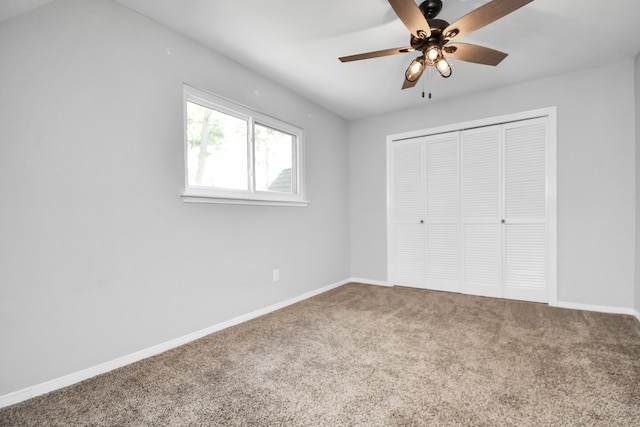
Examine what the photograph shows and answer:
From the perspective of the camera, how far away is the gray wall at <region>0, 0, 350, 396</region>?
1.64m

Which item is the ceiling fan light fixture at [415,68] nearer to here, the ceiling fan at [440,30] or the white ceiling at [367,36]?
the ceiling fan at [440,30]

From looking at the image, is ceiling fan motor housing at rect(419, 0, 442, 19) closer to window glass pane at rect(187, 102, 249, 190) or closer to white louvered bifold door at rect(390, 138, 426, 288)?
window glass pane at rect(187, 102, 249, 190)

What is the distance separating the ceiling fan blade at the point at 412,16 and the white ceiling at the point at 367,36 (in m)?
0.36

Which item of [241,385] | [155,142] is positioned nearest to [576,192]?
[241,385]

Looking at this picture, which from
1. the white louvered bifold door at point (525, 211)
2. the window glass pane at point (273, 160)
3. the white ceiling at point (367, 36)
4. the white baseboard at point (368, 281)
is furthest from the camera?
the white baseboard at point (368, 281)

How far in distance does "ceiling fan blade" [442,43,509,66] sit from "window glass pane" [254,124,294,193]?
1.85 meters

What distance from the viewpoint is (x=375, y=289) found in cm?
407

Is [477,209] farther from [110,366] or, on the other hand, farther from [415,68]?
[110,366]

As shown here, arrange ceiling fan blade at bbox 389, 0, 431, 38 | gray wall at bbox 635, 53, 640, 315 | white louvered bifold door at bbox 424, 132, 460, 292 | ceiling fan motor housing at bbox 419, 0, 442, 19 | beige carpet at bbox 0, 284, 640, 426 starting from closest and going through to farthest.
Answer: beige carpet at bbox 0, 284, 640, 426
ceiling fan blade at bbox 389, 0, 431, 38
ceiling fan motor housing at bbox 419, 0, 442, 19
gray wall at bbox 635, 53, 640, 315
white louvered bifold door at bbox 424, 132, 460, 292

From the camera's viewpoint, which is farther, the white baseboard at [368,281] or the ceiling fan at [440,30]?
the white baseboard at [368,281]

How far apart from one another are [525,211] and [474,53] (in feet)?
6.54

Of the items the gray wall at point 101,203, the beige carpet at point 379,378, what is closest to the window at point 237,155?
the gray wall at point 101,203

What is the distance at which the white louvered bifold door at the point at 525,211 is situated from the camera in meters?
3.30

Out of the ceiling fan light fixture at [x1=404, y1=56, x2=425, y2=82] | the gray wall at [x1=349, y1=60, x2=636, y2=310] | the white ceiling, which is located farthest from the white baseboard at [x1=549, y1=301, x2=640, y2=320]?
the ceiling fan light fixture at [x1=404, y1=56, x2=425, y2=82]
